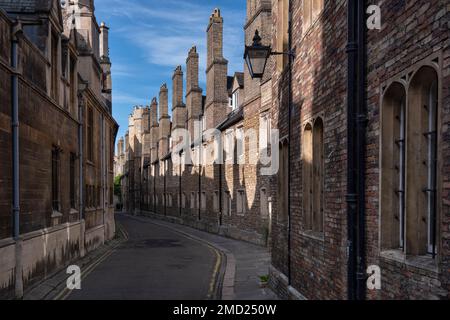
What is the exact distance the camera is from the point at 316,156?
899 cm

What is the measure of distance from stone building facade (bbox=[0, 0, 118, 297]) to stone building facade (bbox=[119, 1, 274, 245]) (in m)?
7.40

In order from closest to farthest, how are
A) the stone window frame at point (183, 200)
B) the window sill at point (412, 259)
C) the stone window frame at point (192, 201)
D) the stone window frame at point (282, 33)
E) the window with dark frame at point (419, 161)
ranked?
the window sill at point (412, 259)
the window with dark frame at point (419, 161)
the stone window frame at point (282, 33)
the stone window frame at point (192, 201)
the stone window frame at point (183, 200)

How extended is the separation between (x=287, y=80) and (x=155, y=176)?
5087cm

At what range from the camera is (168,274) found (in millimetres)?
15898

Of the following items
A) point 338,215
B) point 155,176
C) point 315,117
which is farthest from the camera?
point 155,176

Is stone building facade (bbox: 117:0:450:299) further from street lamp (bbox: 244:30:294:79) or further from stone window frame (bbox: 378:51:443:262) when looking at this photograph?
street lamp (bbox: 244:30:294:79)

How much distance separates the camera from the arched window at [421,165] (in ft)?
16.8

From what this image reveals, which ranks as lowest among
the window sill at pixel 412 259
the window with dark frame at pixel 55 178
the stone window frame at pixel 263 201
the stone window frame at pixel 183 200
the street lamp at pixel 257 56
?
the stone window frame at pixel 183 200

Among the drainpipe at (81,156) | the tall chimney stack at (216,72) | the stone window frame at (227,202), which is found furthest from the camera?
the tall chimney stack at (216,72)

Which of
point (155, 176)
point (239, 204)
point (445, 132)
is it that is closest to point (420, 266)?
point (445, 132)

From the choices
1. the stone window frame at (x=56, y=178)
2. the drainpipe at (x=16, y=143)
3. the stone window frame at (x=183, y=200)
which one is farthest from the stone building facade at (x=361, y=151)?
the stone window frame at (x=183, y=200)

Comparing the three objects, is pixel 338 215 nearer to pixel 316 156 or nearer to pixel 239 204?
pixel 316 156

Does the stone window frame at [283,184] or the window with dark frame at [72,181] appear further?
the window with dark frame at [72,181]

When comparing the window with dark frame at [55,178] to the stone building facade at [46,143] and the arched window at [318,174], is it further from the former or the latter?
the arched window at [318,174]
